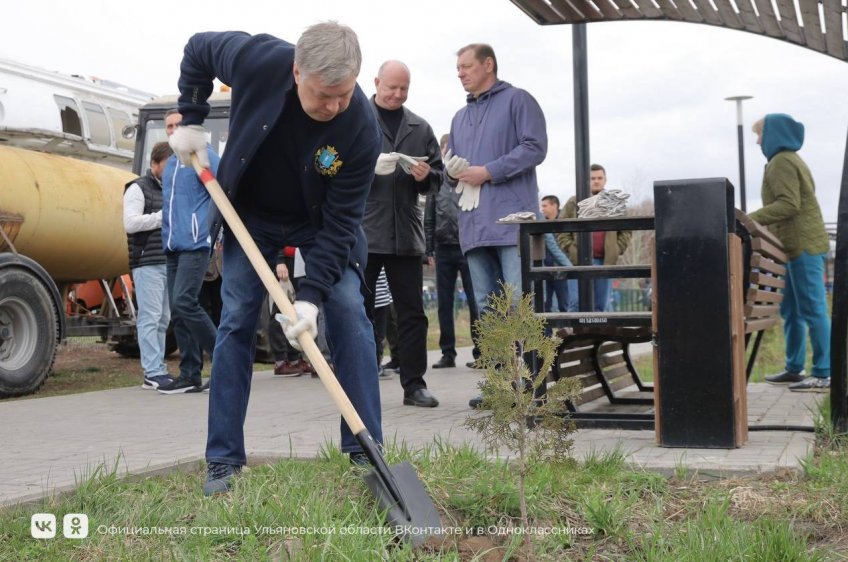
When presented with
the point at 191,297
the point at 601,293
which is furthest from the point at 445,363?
the point at 191,297

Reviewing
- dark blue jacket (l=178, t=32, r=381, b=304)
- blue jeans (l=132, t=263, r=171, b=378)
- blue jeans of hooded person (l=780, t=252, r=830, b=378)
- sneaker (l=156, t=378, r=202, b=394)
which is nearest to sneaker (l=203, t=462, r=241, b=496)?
dark blue jacket (l=178, t=32, r=381, b=304)

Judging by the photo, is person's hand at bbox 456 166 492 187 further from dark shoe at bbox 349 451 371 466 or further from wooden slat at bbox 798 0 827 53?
dark shoe at bbox 349 451 371 466

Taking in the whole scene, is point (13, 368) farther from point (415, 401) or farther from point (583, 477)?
point (583, 477)

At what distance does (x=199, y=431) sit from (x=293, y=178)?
216 cm

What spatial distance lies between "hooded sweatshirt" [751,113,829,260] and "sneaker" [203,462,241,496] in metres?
4.87

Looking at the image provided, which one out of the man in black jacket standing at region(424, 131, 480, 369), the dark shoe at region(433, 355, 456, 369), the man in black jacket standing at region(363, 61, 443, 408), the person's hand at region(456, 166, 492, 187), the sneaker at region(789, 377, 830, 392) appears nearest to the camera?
the person's hand at region(456, 166, 492, 187)

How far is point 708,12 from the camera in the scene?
5.74 meters

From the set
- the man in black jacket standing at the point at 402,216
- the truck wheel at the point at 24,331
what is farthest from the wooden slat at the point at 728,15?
the truck wheel at the point at 24,331

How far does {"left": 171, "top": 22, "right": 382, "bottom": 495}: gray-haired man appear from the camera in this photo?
12.8ft

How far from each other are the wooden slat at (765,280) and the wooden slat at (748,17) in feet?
4.31

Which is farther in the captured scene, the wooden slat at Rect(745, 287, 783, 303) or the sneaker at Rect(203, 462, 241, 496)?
the wooden slat at Rect(745, 287, 783, 303)

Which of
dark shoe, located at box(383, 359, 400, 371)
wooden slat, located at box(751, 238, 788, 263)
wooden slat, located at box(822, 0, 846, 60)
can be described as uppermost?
wooden slat, located at box(822, 0, 846, 60)

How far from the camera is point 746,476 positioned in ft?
13.0

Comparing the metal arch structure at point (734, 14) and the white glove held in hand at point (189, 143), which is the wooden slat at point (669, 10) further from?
the white glove held in hand at point (189, 143)
